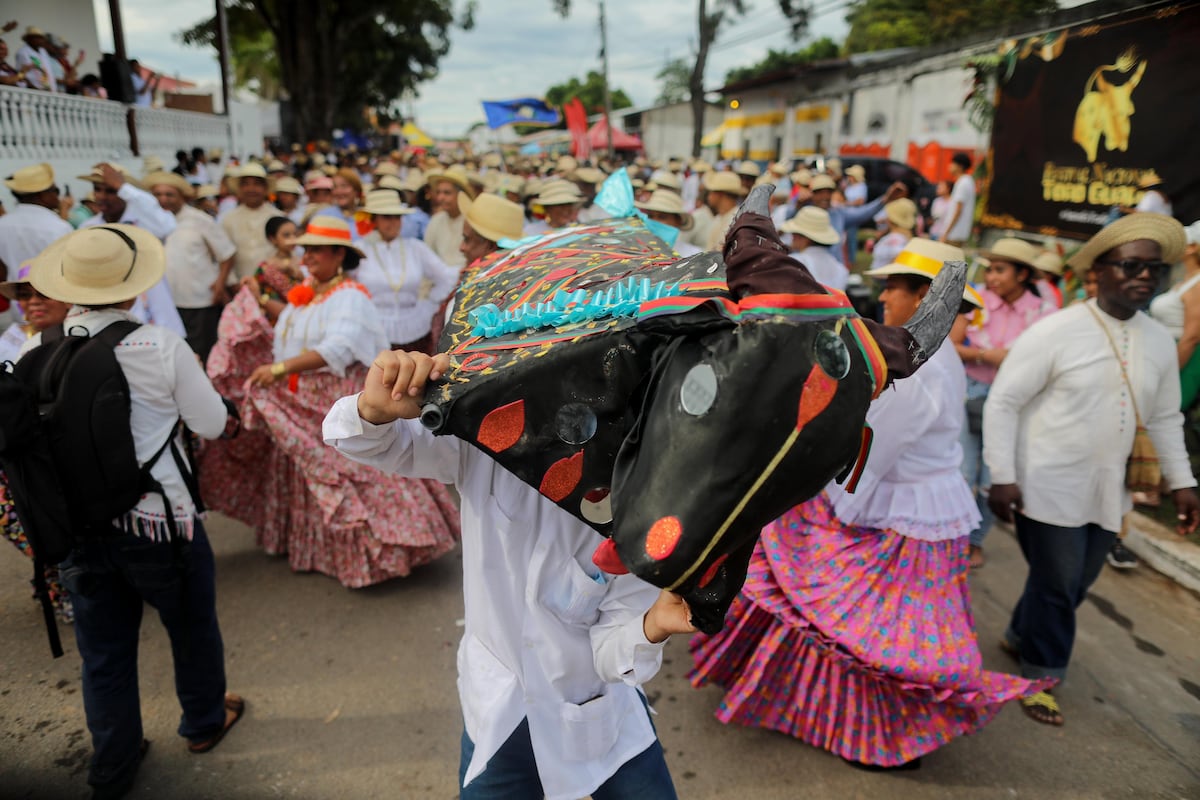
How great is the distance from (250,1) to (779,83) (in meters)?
19.3

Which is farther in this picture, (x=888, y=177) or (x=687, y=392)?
(x=888, y=177)

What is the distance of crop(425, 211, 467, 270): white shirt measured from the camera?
7020mm

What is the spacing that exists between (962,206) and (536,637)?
10.2m

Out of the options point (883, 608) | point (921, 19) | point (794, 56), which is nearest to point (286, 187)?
point (883, 608)

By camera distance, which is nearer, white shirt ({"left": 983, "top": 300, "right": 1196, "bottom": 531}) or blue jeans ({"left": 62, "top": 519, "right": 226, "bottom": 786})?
blue jeans ({"left": 62, "top": 519, "right": 226, "bottom": 786})

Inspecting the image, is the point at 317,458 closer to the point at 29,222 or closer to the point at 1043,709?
the point at 29,222

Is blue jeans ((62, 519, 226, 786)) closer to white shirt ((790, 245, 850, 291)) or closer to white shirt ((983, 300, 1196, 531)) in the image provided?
white shirt ((983, 300, 1196, 531))

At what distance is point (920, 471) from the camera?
2.92m

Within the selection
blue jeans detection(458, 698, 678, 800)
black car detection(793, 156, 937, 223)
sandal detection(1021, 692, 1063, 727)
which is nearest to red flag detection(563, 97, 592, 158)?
black car detection(793, 156, 937, 223)

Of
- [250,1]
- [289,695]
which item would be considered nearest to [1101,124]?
[289,695]

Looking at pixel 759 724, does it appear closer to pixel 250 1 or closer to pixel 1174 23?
pixel 1174 23

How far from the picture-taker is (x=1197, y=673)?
3.61m

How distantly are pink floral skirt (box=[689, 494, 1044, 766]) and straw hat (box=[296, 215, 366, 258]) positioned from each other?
251 cm

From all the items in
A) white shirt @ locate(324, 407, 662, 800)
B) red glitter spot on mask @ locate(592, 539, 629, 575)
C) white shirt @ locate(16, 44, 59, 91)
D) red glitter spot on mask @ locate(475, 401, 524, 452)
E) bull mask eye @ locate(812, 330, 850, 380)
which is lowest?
white shirt @ locate(324, 407, 662, 800)
